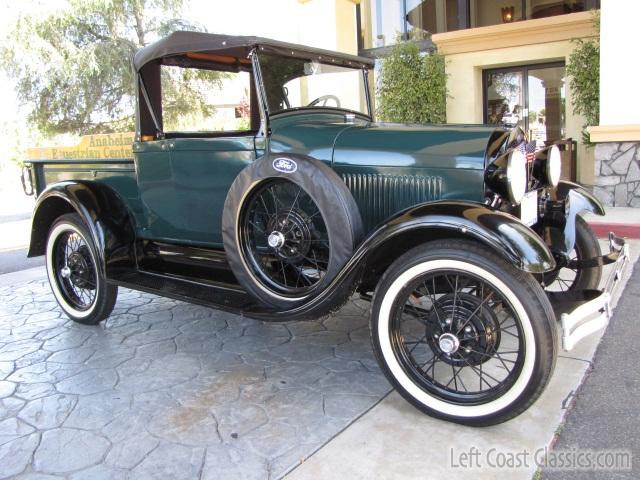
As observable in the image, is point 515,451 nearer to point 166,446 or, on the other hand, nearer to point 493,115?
point 166,446

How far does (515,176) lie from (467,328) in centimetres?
79

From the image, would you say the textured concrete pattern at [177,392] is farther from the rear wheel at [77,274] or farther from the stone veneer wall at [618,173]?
the stone veneer wall at [618,173]

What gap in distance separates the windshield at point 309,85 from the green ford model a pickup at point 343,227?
14 millimetres

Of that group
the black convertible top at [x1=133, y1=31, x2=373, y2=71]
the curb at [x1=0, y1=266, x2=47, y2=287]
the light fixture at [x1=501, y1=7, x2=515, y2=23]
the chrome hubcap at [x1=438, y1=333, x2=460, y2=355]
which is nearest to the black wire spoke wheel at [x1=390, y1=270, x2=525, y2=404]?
the chrome hubcap at [x1=438, y1=333, x2=460, y2=355]

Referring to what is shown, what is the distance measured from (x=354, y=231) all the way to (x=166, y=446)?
1312 millimetres

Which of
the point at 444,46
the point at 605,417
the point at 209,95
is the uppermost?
the point at 444,46

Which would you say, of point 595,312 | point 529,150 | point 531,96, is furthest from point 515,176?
point 531,96

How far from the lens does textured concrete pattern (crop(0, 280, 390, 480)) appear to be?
2318 millimetres

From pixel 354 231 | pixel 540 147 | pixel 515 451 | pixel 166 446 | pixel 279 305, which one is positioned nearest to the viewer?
pixel 515 451

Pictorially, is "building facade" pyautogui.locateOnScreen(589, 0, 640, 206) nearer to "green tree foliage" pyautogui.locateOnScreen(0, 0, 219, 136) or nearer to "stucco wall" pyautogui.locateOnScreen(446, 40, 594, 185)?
"stucco wall" pyautogui.locateOnScreen(446, 40, 594, 185)

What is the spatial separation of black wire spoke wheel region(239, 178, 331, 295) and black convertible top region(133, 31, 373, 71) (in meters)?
0.84

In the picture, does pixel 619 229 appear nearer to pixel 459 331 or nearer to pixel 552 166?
pixel 552 166

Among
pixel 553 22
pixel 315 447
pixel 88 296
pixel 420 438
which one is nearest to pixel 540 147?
pixel 420 438

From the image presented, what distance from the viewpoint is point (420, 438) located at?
93.4 inches
